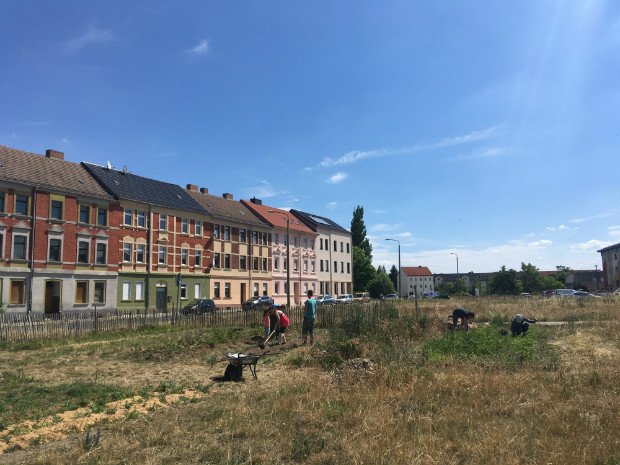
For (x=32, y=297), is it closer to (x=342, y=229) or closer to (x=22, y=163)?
(x=22, y=163)

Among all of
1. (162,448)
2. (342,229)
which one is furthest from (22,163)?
(342,229)

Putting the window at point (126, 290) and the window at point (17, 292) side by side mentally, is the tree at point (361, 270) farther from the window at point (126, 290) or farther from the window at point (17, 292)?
the window at point (17, 292)

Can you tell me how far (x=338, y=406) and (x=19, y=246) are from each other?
31154 mm

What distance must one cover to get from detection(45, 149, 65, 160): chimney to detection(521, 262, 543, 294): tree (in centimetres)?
8354

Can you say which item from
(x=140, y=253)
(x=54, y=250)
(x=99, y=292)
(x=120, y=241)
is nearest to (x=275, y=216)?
(x=140, y=253)

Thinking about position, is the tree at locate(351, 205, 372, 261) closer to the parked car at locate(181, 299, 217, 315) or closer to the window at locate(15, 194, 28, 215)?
the parked car at locate(181, 299, 217, 315)

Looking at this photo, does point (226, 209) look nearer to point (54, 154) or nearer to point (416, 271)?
point (54, 154)

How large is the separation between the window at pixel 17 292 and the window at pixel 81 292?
3.69m

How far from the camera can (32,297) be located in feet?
102

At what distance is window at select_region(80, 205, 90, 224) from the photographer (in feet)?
114

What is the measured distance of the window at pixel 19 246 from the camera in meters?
30.8

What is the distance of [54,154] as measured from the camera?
37031 mm

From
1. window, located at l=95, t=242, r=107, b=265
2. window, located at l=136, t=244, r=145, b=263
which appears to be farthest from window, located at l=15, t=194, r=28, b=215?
window, located at l=136, t=244, r=145, b=263

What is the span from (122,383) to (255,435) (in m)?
4.86
